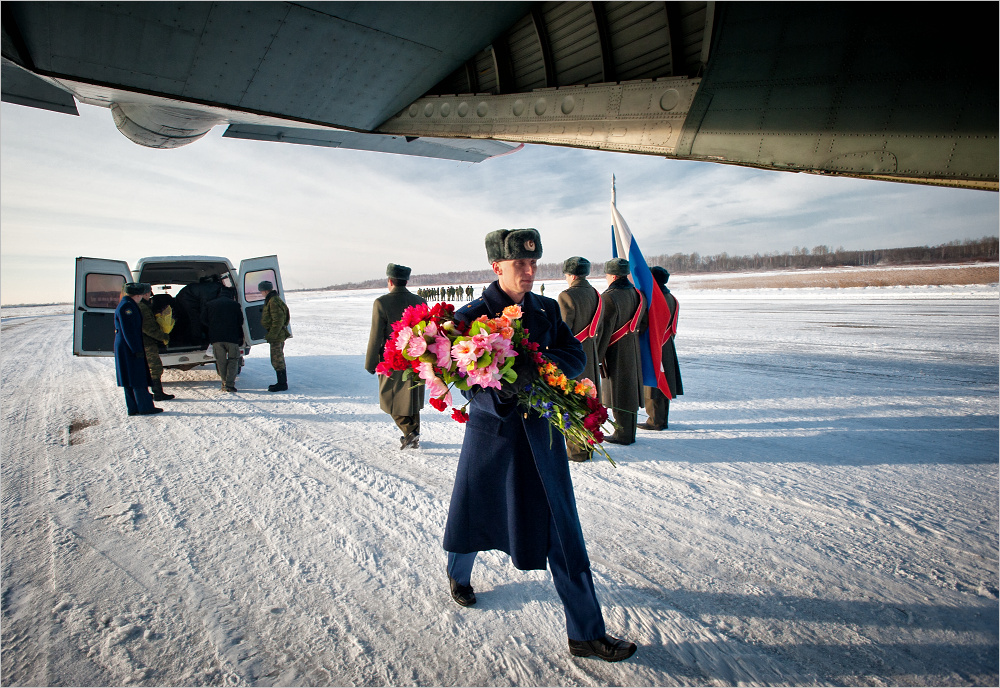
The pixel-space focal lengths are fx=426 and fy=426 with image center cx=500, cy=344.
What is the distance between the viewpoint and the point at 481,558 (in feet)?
8.79

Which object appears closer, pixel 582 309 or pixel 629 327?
pixel 582 309

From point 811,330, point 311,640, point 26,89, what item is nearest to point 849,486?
point 311,640

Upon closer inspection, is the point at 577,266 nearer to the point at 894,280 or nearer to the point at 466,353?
the point at 466,353

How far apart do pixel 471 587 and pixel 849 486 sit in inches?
125

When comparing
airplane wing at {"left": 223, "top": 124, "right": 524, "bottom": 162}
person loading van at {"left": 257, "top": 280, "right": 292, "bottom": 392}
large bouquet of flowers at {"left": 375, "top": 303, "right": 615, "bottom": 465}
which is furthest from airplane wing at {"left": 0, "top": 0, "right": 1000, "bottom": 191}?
person loading van at {"left": 257, "top": 280, "right": 292, "bottom": 392}

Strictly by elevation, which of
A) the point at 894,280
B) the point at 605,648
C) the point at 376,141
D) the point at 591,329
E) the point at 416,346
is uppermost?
the point at 894,280

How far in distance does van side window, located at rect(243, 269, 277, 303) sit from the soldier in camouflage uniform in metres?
1.38

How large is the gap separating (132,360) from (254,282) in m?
2.54

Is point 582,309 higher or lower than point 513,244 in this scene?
lower

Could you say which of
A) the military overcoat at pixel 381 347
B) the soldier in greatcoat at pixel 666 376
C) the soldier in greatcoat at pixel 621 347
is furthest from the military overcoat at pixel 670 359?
the military overcoat at pixel 381 347

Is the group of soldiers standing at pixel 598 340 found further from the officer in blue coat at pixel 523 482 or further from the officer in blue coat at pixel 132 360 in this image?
the officer in blue coat at pixel 132 360

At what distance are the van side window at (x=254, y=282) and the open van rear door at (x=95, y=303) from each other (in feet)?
5.50

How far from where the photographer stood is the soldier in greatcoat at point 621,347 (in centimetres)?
455

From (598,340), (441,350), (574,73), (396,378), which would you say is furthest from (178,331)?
(441,350)
